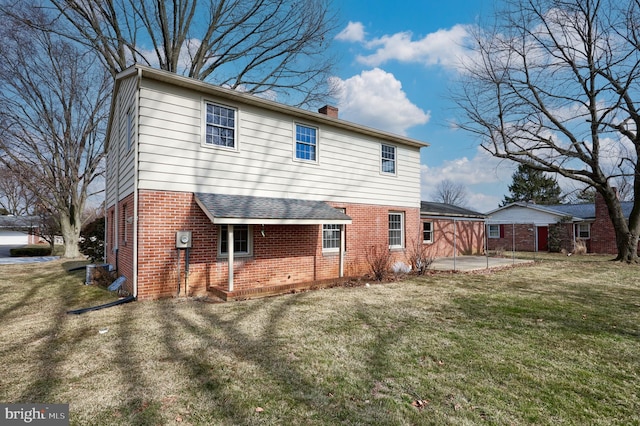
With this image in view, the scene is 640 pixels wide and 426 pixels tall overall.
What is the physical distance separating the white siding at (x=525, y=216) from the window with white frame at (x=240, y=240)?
21.7 m

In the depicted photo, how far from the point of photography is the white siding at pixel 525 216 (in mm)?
25781

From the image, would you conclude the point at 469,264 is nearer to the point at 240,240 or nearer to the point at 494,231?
the point at 240,240

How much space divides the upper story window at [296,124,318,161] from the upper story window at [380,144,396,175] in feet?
10.6

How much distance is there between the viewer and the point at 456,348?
16.0 feet

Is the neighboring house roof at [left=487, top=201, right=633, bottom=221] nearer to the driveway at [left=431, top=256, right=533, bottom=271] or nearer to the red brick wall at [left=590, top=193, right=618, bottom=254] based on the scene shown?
the red brick wall at [left=590, top=193, right=618, bottom=254]

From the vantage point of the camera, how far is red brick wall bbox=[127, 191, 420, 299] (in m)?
7.77

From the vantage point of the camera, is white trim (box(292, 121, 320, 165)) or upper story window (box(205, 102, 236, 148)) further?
white trim (box(292, 121, 320, 165))

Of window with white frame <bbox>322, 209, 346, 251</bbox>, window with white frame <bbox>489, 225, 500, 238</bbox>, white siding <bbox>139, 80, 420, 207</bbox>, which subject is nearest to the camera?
white siding <bbox>139, 80, 420, 207</bbox>

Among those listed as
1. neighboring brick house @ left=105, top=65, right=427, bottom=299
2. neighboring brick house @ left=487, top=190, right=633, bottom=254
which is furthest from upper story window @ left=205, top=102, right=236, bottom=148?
neighboring brick house @ left=487, top=190, right=633, bottom=254

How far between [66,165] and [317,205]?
810 inches

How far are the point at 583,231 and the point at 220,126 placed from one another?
27595mm

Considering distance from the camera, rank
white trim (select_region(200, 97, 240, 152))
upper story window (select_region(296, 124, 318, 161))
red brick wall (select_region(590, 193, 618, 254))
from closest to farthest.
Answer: white trim (select_region(200, 97, 240, 152)) → upper story window (select_region(296, 124, 318, 161)) → red brick wall (select_region(590, 193, 618, 254))

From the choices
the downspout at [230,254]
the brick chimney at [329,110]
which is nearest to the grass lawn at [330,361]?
the downspout at [230,254]

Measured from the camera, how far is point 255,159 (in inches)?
379
